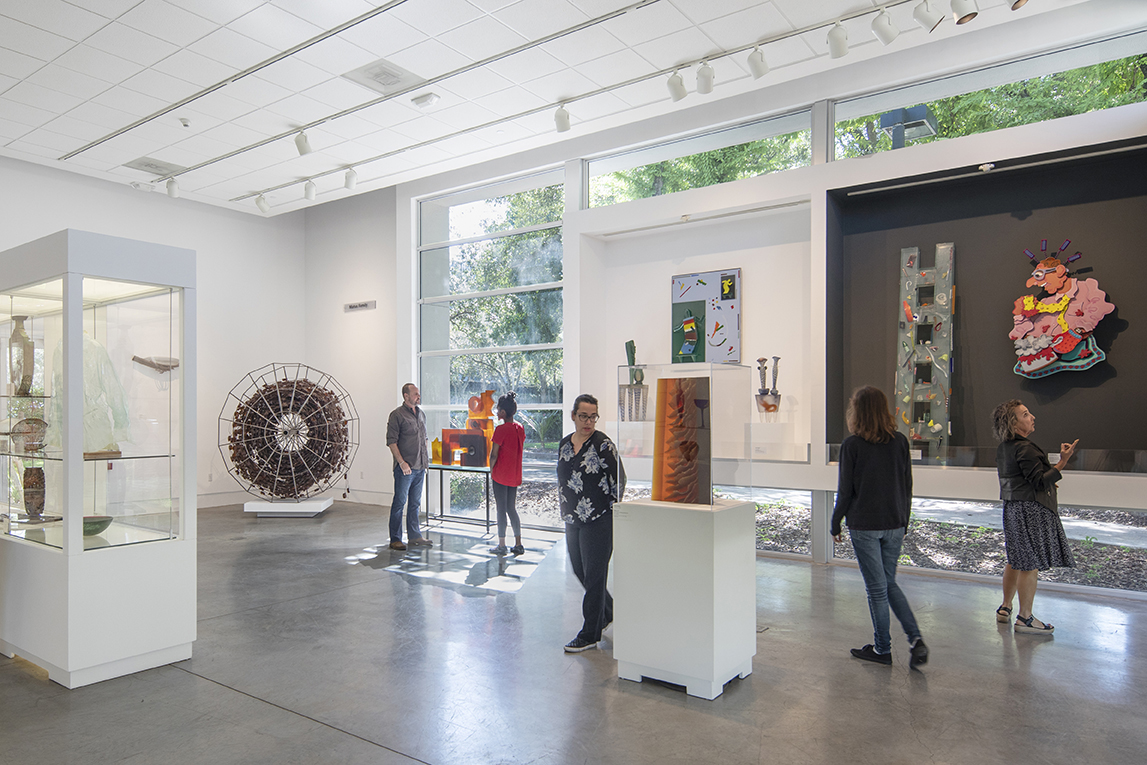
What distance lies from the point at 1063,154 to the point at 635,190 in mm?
4147

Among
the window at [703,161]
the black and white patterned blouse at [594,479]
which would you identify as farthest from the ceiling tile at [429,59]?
the black and white patterned blouse at [594,479]

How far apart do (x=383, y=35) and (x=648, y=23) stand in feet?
6.62

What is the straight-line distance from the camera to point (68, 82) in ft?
21.3

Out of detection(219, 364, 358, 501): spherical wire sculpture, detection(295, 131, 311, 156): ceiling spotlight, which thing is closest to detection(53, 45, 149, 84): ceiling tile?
detection(295, 131, 311, 156): ceiling spotlight

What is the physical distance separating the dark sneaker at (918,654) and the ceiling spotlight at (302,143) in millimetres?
6945

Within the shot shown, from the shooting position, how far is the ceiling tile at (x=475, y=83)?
250 inches

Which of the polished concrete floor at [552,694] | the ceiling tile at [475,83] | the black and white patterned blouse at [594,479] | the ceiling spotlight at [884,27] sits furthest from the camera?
the ceiling tile at [475,83]

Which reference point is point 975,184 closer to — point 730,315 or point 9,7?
point 730,315

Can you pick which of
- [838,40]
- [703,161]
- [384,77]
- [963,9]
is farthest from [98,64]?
[963,9]

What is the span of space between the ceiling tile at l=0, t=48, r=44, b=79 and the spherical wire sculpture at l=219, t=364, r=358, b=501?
4666mm

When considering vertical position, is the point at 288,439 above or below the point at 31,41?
below

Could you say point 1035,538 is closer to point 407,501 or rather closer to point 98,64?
point 407,501

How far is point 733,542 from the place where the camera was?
383 cm

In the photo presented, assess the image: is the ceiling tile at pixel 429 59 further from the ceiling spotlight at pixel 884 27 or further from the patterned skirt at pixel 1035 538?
the patterned skirt at pixel 1035 538
